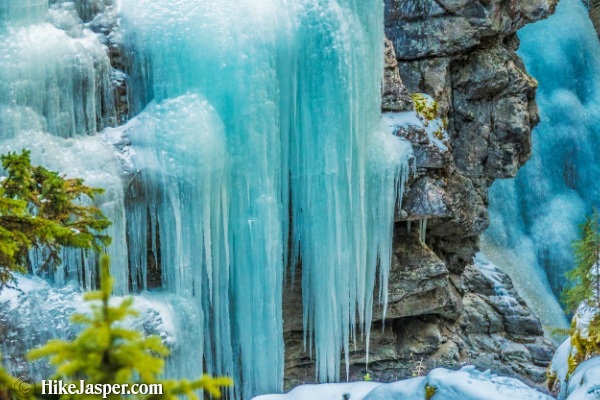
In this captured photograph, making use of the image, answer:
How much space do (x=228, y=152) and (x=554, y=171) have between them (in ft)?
29.4

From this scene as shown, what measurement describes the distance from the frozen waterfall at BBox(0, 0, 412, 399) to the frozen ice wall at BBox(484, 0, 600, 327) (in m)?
6.13

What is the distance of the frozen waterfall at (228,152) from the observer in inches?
263

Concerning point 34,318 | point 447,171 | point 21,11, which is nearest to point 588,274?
point 447,171

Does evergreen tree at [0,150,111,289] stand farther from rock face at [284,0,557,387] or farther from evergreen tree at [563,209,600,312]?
rock face at [284,0,557,387]

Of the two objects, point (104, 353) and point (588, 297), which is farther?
point (588, 297)

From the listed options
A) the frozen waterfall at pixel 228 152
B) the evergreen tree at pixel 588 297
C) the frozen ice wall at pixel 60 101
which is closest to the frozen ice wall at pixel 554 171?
the frozen waterfall at pixel 228 152

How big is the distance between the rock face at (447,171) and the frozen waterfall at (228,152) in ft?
1.59

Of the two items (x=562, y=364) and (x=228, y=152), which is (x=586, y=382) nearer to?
(x=562, y=364)

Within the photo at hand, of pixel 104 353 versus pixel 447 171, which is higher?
pixel 447 171

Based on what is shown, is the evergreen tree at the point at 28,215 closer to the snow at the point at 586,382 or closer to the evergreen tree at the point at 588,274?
the snow at the point at 586,382

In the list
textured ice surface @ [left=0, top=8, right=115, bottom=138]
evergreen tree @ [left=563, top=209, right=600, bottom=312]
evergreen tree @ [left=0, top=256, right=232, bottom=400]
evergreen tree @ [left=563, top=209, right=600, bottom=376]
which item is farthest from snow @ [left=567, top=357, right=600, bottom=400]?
textured ice surface @ [left=0, top=8, right=115, bottom=138]

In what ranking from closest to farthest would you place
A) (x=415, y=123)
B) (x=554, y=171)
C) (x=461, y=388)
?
1. (x=461, y=388)
2. (x=415, y=123)
3. (x=554, y=171)

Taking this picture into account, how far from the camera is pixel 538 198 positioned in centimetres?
1426

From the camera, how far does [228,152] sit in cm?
728
